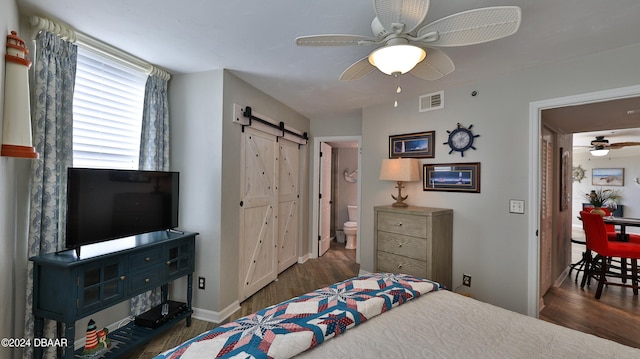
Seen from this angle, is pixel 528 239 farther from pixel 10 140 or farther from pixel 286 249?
pixel 10 140

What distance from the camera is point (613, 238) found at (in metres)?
3.82

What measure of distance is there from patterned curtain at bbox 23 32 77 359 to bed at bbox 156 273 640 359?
149 cm

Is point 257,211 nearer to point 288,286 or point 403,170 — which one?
point 288,286

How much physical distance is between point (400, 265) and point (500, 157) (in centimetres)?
145

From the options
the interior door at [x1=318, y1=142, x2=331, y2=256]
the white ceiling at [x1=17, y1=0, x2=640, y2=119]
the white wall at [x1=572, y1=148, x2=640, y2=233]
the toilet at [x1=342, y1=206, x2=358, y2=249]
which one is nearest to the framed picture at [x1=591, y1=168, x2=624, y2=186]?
the white wall at [x1=572, y1=148, x2=640, y2=233]

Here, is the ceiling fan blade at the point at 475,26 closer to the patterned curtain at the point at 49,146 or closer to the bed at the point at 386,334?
the bed at the point at 386,334

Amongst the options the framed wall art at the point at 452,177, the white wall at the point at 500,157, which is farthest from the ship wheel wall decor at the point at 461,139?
the framed wall art at the point at 452,177

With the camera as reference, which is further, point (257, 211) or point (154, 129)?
point (257, 211)

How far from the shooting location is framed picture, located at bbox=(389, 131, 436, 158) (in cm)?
321

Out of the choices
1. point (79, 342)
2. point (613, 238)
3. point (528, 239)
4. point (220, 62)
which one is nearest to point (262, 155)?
point (220, 62)

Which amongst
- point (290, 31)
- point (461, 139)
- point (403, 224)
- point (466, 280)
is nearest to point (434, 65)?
point (290, 31)

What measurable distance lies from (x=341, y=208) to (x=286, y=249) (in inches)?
90.5

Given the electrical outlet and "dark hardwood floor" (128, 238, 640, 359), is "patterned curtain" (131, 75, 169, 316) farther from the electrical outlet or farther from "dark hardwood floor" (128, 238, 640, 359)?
the electrical outlet

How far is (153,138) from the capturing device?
2.55 metres
